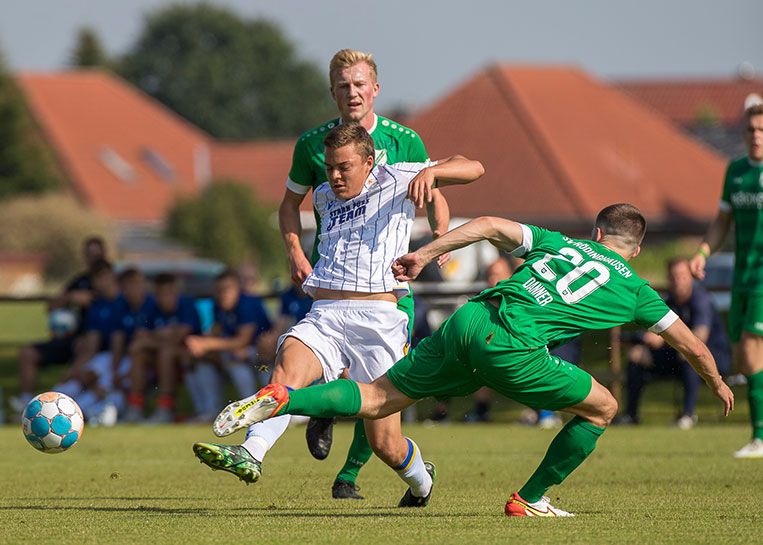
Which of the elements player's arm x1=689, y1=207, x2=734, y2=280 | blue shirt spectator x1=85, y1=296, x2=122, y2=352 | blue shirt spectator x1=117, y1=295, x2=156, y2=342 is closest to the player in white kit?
player's arm x1=689, y1=207, x2=734, y2=280

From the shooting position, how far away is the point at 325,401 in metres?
6.85

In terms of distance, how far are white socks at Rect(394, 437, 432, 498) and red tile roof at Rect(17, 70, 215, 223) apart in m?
61.8

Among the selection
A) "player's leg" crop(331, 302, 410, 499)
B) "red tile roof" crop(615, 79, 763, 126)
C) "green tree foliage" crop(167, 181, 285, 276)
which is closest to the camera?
"player's leg" crop(331, 302, 410, 499)

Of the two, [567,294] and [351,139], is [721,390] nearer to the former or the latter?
[567,294]

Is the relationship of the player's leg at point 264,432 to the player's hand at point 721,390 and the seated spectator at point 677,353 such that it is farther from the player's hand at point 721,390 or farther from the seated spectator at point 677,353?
the seated spectator at point 677,353

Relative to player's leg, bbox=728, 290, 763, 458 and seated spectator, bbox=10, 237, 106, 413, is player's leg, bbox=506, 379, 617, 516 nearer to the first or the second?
player's leg, bbox=728, 290, 763, 458

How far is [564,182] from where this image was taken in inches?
1949

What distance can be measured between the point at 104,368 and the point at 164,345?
789mm

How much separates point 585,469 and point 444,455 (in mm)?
1716

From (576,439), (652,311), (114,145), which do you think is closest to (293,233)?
(576,439)

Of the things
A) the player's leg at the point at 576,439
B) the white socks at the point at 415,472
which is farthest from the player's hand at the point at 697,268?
the player's leg at the point at 576,439

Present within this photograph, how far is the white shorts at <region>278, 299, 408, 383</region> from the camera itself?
296 inches

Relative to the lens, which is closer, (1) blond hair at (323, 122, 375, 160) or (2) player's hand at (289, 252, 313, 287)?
(1) blond hair at (323, 122, 375, 160)

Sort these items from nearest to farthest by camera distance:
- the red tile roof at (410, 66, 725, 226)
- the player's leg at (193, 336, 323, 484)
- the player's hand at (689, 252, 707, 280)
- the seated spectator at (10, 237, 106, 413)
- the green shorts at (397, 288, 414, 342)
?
1. the player's leg at (193, 336, 323, 484)
2. the green shorts at (397, 288, 414, 342)
3. the player's hand at (689, 252, 707, 280)
4. the seated spectator at (10, 237, 106, 413)
5. the red tile roof at (410, 66, 725, 226)
